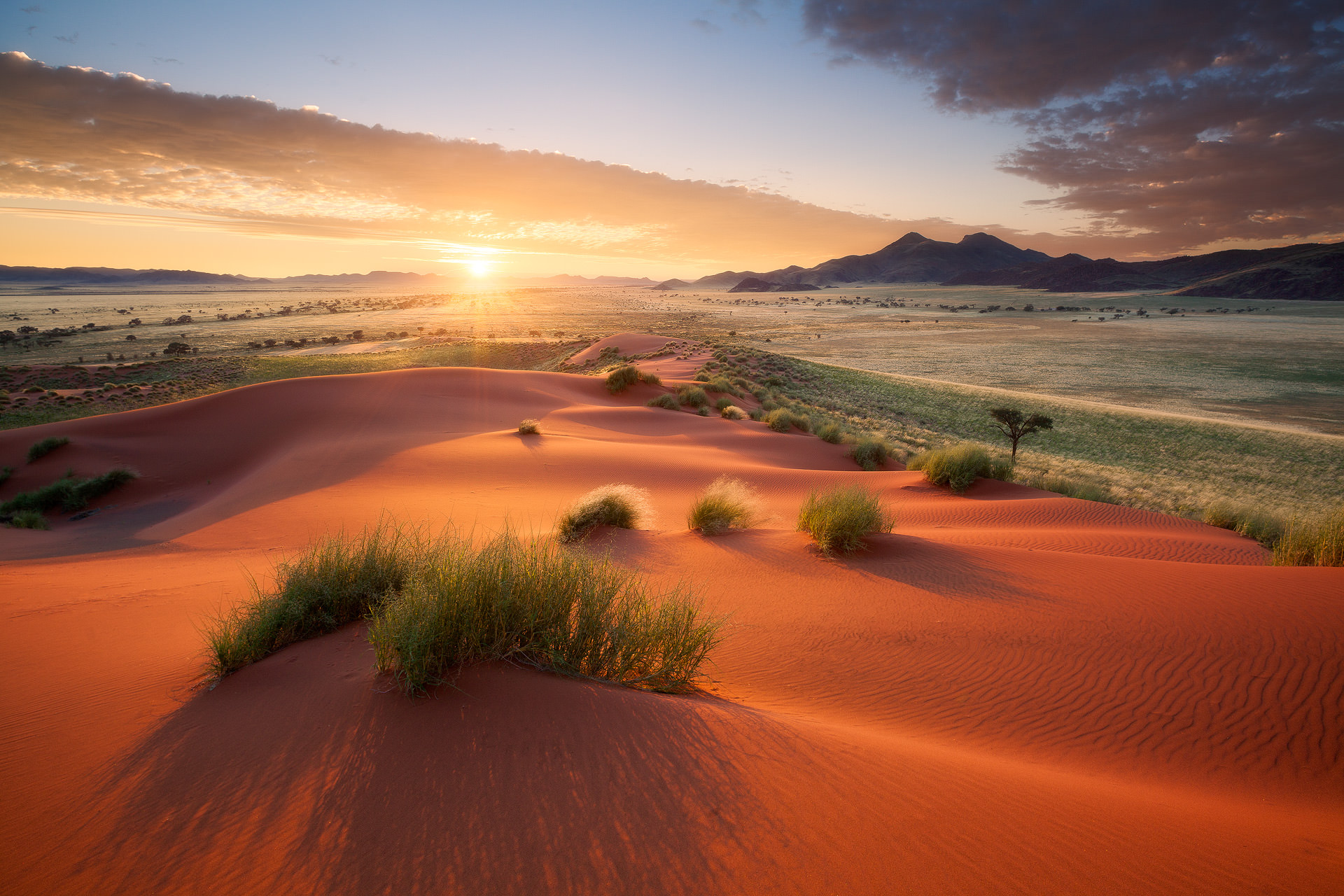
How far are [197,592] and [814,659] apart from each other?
7020 mm

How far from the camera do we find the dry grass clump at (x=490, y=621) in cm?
383

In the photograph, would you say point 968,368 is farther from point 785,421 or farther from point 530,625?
point 530,625

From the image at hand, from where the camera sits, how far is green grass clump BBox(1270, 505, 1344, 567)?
7.28 m

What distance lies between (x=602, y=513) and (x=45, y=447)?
18.4 meters

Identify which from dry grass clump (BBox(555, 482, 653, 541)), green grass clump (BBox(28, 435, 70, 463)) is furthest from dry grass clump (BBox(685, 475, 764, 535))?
green grass clump (BBox(28, 435, 70, 463))

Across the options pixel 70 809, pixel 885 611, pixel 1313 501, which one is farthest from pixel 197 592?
pixel 1313 501

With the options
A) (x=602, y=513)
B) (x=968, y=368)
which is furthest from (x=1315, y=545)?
(x=968, y=368)

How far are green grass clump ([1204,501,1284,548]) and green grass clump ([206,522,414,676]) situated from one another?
13.1 meters

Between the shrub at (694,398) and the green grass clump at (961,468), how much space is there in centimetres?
1378

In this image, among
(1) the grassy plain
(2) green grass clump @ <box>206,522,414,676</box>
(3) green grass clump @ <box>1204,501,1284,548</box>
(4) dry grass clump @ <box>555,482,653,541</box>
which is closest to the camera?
(2) green grass clump @ <box>206,522,414,676</box>

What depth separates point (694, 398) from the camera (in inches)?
1065

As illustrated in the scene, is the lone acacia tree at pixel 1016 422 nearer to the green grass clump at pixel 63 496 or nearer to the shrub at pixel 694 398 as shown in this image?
the shrub at pixel 694 398

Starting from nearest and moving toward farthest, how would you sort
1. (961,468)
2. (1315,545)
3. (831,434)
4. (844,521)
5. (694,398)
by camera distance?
(1315,545), (844,521), (961,468), (831,434), (694,398)

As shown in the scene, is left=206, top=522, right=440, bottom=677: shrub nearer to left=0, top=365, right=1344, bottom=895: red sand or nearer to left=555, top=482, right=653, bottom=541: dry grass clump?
left=0, top=365, right=1344, bottom=895: red sand
